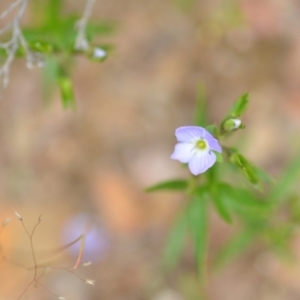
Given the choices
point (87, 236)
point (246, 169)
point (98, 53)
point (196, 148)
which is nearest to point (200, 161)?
point (196, 148)

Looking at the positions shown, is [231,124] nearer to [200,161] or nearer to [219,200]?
[200,161]

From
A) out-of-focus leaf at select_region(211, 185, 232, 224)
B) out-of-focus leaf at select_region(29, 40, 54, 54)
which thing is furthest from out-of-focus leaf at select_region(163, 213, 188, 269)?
out-of-focus leaf at select_region(29, 40, 54, 54)

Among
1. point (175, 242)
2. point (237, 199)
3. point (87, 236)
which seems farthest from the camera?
point (87, 236)

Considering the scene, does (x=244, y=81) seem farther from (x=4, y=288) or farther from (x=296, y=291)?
(x=4, y=288)

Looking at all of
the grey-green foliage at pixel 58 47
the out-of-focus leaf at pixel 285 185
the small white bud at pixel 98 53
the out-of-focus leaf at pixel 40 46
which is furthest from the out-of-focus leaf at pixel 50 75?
the out-of-focus leaf at pixel 285 185

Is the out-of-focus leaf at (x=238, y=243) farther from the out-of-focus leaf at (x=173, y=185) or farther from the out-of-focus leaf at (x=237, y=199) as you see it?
the out-of-focus leaf at (x=173, y=185)

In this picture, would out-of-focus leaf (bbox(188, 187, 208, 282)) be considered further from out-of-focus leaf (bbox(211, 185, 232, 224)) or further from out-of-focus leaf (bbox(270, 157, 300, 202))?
out-of-focus leaf (bbox(270, 157, 300, 202))
